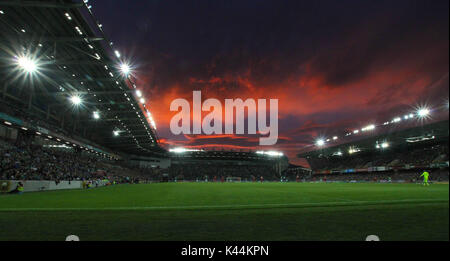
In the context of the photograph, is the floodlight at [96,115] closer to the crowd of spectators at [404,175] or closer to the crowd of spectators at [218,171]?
the crowd of spectators at [218,171]

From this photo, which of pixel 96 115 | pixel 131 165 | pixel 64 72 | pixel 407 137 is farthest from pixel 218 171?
pixel 64 72

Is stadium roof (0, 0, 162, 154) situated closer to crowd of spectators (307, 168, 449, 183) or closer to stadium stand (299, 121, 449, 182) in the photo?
crowd of spectators (307, 168, 449, 183)

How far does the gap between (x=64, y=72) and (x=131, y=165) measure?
188 ft

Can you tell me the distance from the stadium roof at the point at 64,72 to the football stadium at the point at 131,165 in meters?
0.12

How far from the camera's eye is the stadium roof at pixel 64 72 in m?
16.2

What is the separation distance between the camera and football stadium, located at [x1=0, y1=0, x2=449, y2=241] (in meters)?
4.91

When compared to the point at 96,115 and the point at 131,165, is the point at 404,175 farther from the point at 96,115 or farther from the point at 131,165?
the point at 131,165

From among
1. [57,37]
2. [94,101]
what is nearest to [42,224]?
[57,37]

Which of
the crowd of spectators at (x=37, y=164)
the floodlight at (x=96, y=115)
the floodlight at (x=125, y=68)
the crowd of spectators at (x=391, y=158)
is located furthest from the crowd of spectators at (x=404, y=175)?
the crowd of spectators at (x=37, y=164)

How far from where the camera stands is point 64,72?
2516cm
